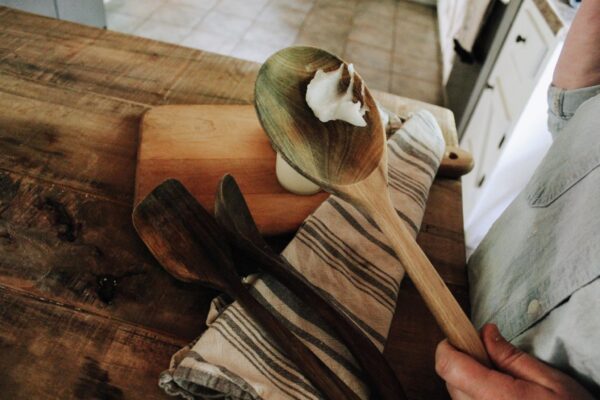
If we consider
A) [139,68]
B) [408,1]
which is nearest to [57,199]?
[139,68]

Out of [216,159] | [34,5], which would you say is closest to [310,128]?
[216,159]

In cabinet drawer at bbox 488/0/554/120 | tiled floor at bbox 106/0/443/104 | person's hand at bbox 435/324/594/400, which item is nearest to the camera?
person's hand at bbox 435/324/594/400

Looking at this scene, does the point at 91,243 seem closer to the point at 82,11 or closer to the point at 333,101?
the point at 333,101

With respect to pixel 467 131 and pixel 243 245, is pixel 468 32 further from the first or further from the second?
pixel 243 245

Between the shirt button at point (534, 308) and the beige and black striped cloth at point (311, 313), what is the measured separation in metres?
0.12

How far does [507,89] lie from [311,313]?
4.01 ft

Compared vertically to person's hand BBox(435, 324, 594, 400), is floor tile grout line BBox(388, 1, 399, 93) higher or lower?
lower

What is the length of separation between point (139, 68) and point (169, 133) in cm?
21

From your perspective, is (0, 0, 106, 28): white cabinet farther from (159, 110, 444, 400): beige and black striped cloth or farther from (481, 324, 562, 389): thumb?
(481, 324, 562, 389): thumb

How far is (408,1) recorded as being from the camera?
3.23 meters

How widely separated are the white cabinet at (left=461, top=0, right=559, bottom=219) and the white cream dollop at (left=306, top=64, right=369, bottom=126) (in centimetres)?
81

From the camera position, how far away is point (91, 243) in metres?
0.46

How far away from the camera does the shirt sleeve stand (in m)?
0.50

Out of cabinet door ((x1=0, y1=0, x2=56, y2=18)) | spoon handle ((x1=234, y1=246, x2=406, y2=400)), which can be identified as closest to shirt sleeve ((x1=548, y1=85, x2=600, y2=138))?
spoon handle ((x1=234, y1=246, x2=406, y2=400))
